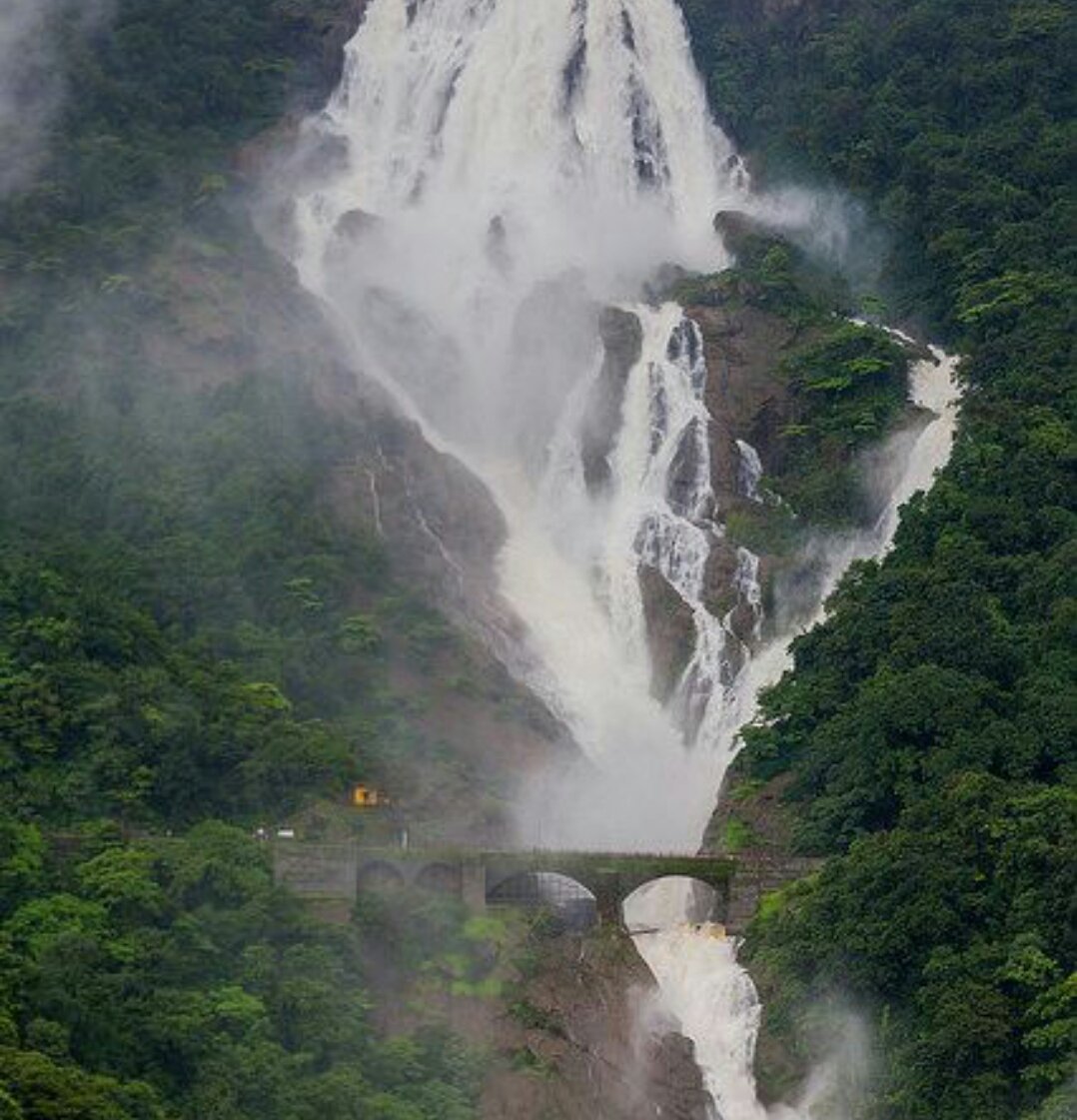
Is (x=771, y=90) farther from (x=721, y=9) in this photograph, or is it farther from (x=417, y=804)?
(x=417, y=804)

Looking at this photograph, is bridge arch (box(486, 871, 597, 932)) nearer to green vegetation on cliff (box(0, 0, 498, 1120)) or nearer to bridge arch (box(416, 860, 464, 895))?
bridge arch (box(416, 860, 464, 895))

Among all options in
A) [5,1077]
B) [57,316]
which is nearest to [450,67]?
[57,316]

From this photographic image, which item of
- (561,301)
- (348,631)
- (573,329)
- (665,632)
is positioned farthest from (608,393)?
(348,631)

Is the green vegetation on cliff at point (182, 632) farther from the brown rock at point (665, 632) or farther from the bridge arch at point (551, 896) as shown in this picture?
the brown rock at point (665, 632)

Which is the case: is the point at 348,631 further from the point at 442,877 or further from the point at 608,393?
the point at 608,393

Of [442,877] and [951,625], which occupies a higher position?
[951,625]

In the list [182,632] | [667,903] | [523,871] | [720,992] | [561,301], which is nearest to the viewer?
[720,992]
